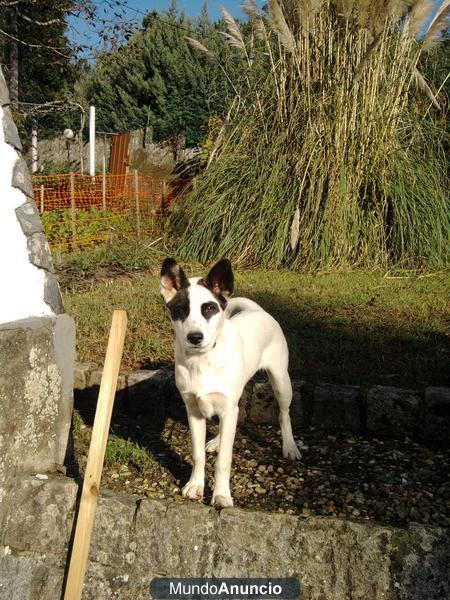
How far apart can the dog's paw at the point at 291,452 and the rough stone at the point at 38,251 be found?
1.61 metres

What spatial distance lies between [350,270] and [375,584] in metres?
4.99

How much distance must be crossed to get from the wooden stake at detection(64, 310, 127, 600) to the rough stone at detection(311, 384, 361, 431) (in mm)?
1646

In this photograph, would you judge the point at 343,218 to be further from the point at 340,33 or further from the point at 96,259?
the point at 96,259

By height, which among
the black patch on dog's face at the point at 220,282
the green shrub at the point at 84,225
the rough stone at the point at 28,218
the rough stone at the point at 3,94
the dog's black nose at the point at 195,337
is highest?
the rough stone at the point at 3,94

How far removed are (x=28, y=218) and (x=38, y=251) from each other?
165 millimetres

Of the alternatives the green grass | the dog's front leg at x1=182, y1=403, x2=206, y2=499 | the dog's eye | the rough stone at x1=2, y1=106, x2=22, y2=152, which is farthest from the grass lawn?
the rough stone at x1=2, y1=106, x2=22, y2=152

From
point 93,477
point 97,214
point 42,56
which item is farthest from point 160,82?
point 93,477

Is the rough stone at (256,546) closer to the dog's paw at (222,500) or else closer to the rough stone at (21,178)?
the dog's paw at (222,500)

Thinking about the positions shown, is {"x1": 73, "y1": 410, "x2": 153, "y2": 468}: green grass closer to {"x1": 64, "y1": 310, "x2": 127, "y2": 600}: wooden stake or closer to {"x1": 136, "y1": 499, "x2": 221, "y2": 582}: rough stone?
{"x1": 136, "y1": 499, "x2": 221, "y2": 582}: rough stone

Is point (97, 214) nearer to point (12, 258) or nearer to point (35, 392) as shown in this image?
point (12, 258)

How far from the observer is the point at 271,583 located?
2457 millimetres

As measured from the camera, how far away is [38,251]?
294cm

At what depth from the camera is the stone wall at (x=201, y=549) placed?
2.33 meters

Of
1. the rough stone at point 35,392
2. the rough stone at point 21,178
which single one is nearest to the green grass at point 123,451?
the rough stone at point 35,392
